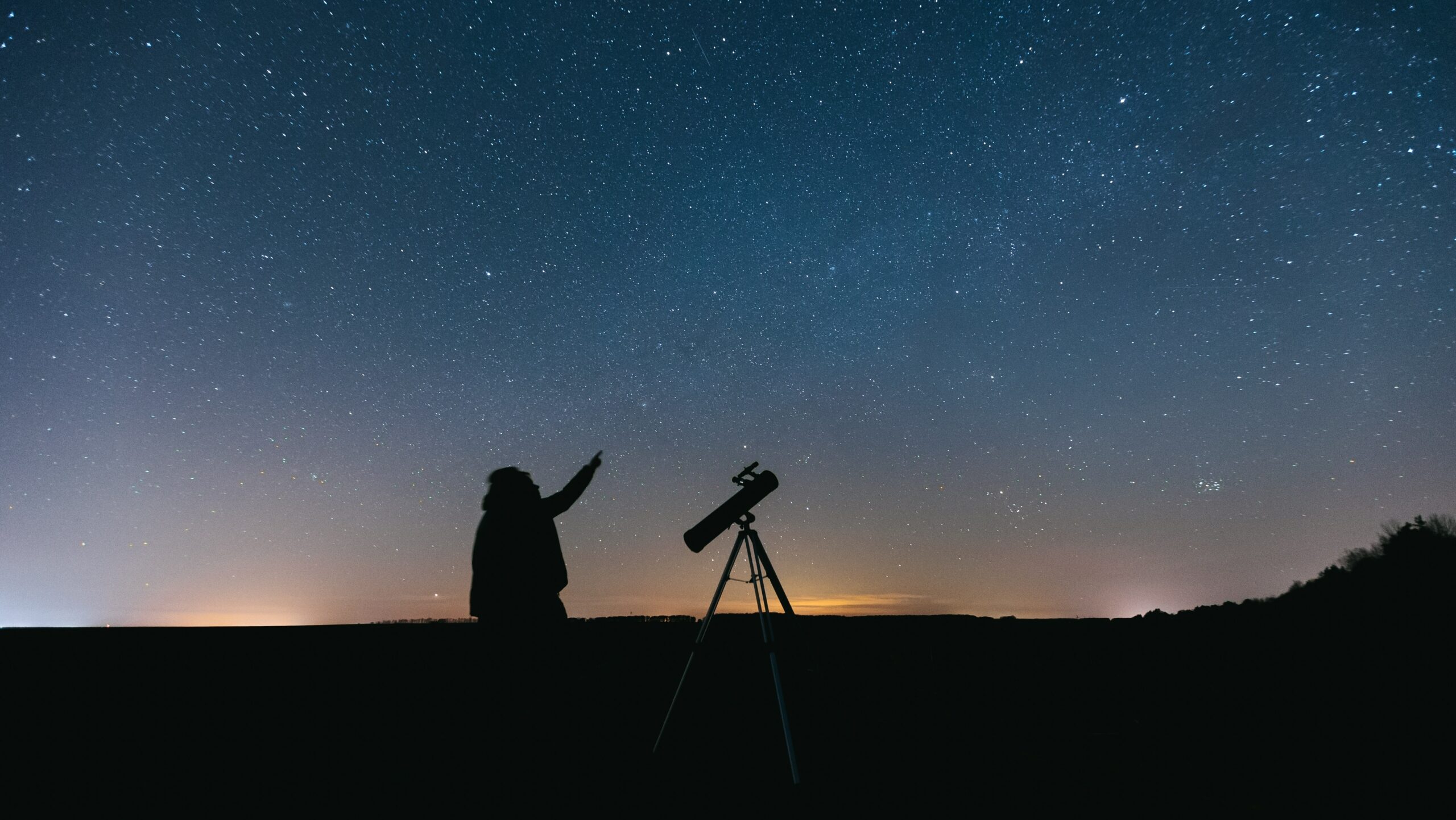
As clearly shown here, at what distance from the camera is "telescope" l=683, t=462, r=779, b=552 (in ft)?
12.9

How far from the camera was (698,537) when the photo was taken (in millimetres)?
4074

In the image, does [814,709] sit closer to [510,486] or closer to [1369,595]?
[510,486]

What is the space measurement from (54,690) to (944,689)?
7955 mm

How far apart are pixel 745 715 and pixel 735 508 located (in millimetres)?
2145

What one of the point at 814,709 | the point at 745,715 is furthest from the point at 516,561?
the point at 814,709

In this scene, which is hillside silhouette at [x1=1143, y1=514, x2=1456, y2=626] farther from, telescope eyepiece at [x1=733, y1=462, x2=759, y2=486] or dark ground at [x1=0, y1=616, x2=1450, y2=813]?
telescope eyepiece at [x1=733, y1=462, x2=759, y2=486]

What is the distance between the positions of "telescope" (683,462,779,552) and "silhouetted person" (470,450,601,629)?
129 cm

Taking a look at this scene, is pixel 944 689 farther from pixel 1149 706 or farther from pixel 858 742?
pixel 858 742

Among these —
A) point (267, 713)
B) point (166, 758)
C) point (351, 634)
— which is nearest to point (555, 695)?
point (267, 713)

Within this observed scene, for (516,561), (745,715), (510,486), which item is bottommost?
(745,715)

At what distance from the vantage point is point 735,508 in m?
3.97

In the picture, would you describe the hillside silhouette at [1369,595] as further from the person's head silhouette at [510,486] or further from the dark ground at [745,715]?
the person's head silhouette at [510,486]

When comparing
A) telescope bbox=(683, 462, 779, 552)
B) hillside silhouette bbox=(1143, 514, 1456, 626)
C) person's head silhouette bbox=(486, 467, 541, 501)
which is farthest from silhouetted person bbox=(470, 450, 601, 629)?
hillside silhouette bbox=(1143, 514, 1456, 626)

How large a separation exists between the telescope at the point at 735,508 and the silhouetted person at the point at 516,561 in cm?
129
